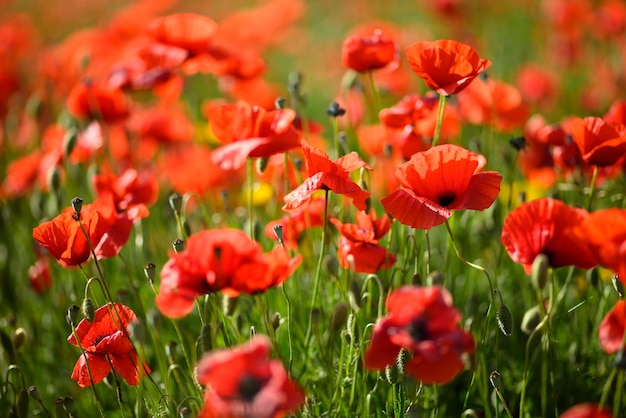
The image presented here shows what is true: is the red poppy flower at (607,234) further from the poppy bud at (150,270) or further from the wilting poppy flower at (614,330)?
the poppy bud at (150,270)

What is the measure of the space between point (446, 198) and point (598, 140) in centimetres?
38

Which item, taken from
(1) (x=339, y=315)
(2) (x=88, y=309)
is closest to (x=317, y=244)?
(1) (x=339, y=315)

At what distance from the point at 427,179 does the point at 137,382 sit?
2.40 ft

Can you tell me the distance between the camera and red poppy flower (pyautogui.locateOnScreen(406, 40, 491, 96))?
1.62 meters

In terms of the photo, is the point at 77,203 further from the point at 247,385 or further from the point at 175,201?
the point at 247,385

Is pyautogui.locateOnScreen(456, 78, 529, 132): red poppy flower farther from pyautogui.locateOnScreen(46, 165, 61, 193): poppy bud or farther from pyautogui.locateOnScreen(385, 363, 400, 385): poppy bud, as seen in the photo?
pyautogui.locateOnScreen(46, 165, 61, 193): poppy bud

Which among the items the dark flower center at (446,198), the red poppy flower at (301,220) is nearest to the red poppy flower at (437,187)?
the dark flower center at (446,198)

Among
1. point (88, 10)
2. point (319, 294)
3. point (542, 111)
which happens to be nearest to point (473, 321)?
point (319, 294)

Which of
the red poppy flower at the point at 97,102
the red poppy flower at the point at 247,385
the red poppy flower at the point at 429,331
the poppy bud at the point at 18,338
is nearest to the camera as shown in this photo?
the red poppy flower at the point at 247,385

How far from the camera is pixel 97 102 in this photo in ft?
8.68

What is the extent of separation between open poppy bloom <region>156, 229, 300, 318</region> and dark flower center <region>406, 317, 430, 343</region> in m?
0.26

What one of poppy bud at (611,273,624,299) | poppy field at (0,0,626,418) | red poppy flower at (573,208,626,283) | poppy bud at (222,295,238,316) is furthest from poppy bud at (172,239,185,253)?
poppy bud at (611,273,624,299)

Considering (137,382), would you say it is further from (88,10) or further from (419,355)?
(88,10)

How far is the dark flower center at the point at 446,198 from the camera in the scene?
1.56 metres
